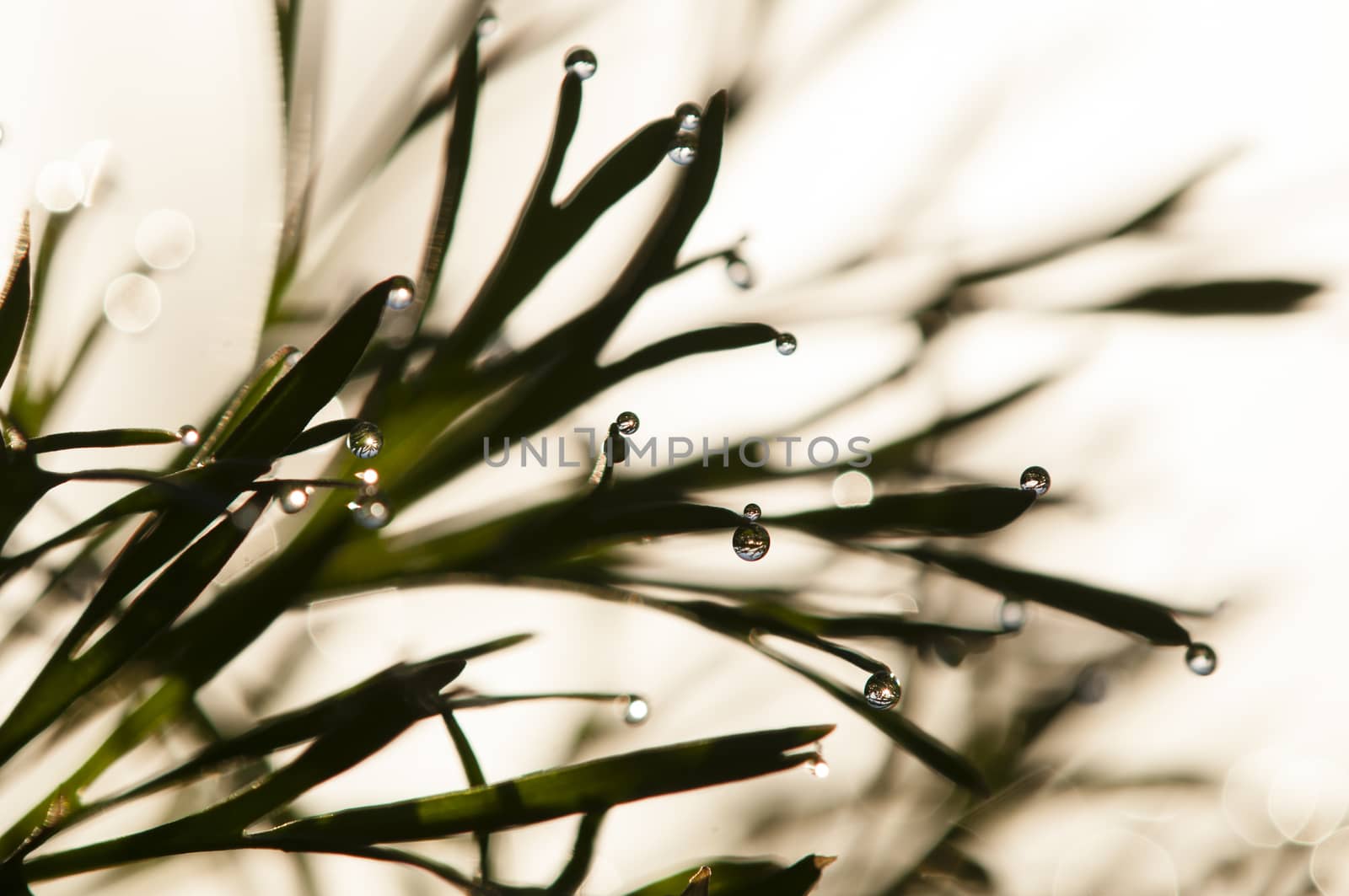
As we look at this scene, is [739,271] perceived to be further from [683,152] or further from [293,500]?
[293,500]

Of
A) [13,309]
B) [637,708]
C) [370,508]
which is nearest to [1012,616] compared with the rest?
[637,708]

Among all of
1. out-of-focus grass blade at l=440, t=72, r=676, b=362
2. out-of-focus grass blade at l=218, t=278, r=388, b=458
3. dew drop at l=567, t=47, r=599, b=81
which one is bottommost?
out-of-focus grass blade at l=218, t=278, r=388, b=458

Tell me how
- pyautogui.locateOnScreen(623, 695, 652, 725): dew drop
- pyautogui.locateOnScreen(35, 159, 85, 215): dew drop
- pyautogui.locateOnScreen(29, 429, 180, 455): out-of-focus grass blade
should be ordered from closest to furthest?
1. pyautogui.locateOnScreen(29, 429, 180, 455): out-of-focus grass blade
2. pyautogui.locateOnScreen(623, 695, 652, 725): dew drop
3. pyautogui.locateOnScreen(35, 159, 85, 215): dew drop

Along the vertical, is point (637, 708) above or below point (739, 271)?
below

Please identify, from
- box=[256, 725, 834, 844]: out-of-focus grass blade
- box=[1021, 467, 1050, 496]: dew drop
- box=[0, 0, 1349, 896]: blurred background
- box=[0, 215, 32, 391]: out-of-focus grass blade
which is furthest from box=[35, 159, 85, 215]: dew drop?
box=[1021, 467, 1050, 496]: dew drop

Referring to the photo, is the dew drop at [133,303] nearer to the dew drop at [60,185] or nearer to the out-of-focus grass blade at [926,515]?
the dew drop at [60,185]

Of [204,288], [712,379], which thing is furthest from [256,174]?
[712,379]

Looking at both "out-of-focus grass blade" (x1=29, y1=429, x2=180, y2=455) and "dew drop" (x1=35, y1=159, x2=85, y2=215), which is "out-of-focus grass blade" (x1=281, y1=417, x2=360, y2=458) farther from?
"dew drop" (x1=35, y1=159, x2=85, y2=215)
